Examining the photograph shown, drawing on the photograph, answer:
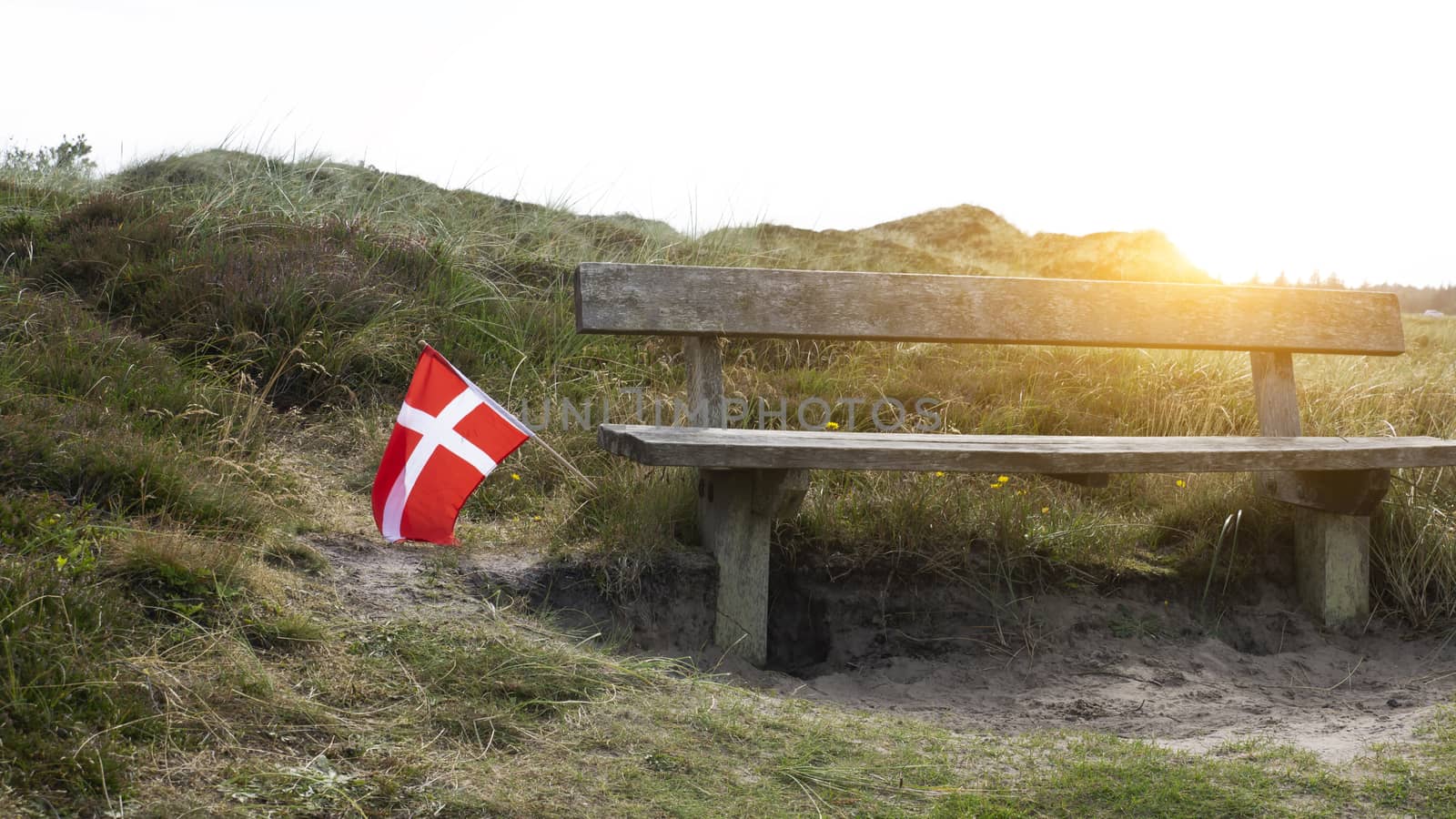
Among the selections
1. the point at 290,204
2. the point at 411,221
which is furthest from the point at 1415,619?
the point at 290,204

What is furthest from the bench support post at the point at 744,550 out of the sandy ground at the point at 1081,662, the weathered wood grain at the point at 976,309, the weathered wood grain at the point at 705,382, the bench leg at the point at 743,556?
the weathered wood grain at the point at 976,309

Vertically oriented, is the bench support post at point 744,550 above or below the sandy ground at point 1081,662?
above

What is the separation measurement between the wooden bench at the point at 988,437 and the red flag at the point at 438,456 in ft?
1.46

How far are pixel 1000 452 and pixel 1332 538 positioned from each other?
1584 millimetres

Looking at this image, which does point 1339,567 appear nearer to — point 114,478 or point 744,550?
point 744,550

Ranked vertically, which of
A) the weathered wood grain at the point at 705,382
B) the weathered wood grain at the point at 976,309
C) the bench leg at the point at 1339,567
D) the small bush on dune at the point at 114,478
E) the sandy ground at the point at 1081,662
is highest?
the weathered wood grain at the point at 976,309

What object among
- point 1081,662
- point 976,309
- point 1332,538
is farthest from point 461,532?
point 1332,538

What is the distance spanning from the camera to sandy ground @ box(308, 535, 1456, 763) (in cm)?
320

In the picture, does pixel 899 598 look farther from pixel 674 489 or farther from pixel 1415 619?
pixel 1415 619

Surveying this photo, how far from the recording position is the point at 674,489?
3965 millimetres

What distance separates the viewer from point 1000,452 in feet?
11.3

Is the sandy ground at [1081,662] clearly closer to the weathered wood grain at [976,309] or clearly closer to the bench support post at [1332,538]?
the bench support post at [1332,538]

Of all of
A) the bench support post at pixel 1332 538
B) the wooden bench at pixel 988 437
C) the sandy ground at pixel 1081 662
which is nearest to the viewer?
the sandy ground at pixel 1081 662

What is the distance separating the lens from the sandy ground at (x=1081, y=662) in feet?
10.5
